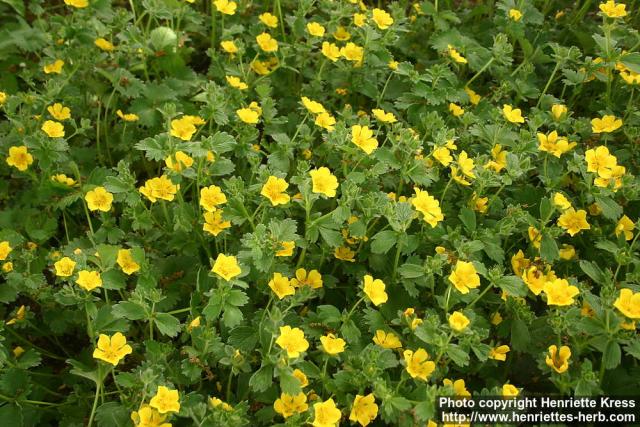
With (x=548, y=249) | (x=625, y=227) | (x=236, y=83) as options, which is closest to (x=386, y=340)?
(x=548, y=249)

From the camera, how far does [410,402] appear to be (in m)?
2.02

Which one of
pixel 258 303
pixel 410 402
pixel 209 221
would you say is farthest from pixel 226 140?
pixel 410 402

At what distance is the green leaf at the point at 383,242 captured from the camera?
7.59ft

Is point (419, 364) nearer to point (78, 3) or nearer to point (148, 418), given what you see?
point (148, 418)

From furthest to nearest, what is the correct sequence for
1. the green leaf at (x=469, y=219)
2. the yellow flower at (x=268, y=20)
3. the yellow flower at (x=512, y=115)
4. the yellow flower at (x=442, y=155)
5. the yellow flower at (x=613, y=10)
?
1. the yellow flower at (x=268, y=20)
2. the yellow flower at (x=613, y=10)
3. the yellow flower at (x=512, y=115)
4. the yellow flower at (x=442, y=155)
5. the green leaf at (x=469, y=219)

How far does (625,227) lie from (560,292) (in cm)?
54

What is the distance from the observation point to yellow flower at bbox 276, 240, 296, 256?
2.22m

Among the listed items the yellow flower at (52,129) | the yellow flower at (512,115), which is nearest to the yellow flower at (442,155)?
the yellow flower at (512,115)

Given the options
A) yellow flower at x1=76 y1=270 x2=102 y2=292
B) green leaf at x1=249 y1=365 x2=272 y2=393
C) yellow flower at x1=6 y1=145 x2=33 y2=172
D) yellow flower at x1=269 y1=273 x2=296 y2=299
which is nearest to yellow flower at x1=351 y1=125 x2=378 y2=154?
yellow flower at x1=269 y1=273 x2=296 y2=299

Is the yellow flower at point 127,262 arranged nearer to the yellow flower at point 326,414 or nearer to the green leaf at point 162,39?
the yellow flower at point 326,414

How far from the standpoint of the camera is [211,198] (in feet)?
7.80

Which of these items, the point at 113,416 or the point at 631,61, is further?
the point at 631,61

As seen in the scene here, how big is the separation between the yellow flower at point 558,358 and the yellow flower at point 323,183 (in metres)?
0.91

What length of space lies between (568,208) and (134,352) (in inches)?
67.9
